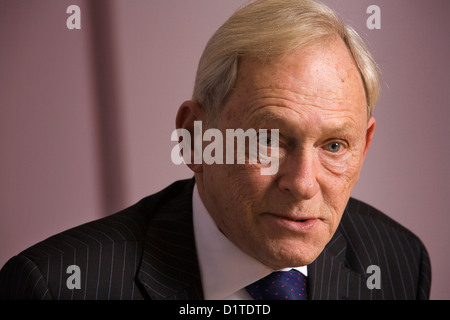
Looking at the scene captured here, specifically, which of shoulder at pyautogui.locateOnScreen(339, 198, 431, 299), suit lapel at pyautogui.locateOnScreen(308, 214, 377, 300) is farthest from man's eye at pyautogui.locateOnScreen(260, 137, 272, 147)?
shoulder at pyautogui.locateOnScreen(339, 198, 431, 299)

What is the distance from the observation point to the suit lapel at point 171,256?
4.34 feet

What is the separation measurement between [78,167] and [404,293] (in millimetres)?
1005

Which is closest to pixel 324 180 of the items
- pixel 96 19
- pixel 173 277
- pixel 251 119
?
pixel 251 119

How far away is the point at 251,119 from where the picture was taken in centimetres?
120

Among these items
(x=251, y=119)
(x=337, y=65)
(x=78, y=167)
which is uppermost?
(x=337, y=65)

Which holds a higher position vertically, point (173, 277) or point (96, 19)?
point (96, 19)

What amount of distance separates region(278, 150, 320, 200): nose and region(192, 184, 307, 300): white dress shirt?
9.8 inches

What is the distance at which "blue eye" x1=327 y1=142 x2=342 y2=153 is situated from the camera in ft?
4.04

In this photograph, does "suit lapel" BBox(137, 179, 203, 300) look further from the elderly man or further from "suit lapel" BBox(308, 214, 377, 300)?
"suit lapel" BBox(308, 214, 377, 300)

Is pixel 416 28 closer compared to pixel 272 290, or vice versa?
pixel 272 290

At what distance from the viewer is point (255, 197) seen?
47.6 inches
